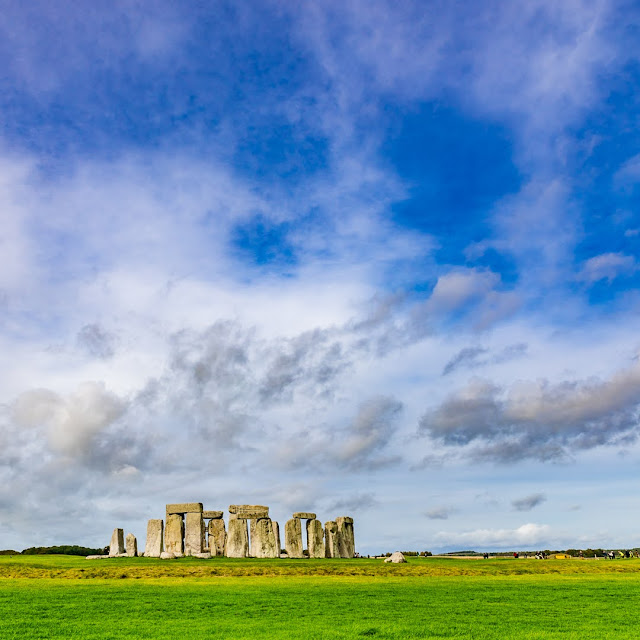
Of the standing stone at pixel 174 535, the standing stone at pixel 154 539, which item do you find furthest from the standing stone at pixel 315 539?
the standing stone at pixel 154 539

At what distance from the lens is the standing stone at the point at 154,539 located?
40.6 metres

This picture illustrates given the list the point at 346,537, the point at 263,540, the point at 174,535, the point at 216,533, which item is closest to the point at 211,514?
the point at 216,533

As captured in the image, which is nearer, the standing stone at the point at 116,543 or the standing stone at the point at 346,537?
the standing stone at the point at 116,543

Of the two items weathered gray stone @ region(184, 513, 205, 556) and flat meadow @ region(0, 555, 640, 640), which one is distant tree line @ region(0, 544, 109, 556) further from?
flat meadow @ region(0, 555, 640, 640)

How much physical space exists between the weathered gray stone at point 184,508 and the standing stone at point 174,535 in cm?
30

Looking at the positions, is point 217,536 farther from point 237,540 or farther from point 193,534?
point 237,540

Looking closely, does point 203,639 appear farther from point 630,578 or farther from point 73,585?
point 630,578

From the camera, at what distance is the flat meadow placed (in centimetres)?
1351

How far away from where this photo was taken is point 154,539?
4075 centimetres

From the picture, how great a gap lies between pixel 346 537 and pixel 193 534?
1096 cm

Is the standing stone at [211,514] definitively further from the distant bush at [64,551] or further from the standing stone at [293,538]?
the distant bush at [64,551]

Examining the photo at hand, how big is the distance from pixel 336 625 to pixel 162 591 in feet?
30.3

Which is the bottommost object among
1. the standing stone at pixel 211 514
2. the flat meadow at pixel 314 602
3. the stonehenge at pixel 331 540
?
the flat meadow at pixel 314 602

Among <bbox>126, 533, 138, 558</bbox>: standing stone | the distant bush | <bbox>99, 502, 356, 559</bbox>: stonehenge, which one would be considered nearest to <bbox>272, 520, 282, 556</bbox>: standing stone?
<bbox>99, 502, 356, 559</bbox>: stonehenge
